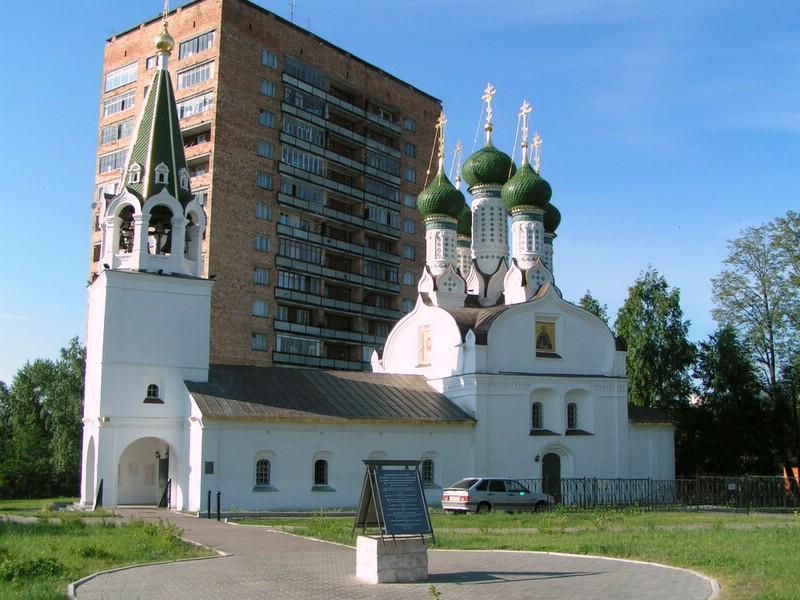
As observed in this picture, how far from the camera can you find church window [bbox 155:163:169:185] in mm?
28641

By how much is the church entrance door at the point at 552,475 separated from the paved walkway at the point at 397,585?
55.0 ft

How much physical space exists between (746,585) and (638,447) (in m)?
23.1

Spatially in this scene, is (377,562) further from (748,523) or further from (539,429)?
(539,429)

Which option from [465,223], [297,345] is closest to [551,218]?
[465,223]

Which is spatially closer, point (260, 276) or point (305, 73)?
point (260, 276)

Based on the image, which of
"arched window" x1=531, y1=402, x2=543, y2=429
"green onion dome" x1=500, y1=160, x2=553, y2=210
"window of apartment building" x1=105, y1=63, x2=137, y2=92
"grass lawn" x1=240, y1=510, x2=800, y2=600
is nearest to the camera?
"grass lawn" x1=240, y1=510, x2=800, y2=600

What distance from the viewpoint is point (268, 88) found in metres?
48.0

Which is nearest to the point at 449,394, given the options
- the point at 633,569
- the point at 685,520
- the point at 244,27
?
the point at 685,520

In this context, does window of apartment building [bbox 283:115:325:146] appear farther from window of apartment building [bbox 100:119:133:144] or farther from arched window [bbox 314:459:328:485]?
arched window [bbox 314:459:328:485]

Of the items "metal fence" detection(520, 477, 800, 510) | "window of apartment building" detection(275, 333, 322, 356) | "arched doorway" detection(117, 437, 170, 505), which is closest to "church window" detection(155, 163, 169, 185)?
"arched doorway" detection(117, 437, 170, 505)

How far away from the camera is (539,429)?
3212cm

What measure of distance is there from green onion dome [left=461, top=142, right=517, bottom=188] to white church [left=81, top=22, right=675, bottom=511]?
0.41ft

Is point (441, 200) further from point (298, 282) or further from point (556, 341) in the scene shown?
point (298, 282)

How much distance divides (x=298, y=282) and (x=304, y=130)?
325 inches
